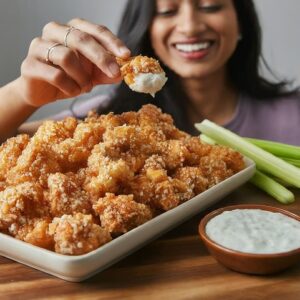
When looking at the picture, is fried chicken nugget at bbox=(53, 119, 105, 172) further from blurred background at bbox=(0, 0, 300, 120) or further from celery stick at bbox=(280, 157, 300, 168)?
blurred background at bbox=(0, 0, 300, 120)

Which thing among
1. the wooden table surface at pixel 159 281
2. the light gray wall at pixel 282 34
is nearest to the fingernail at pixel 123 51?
the wooden table surface at pixel 159 281

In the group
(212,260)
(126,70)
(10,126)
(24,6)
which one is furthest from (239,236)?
(24,6)

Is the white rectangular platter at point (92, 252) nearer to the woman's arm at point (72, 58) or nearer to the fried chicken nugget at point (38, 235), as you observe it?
the fried chicken nugget at point (38, 235)

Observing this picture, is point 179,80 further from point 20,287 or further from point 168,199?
point 20,287

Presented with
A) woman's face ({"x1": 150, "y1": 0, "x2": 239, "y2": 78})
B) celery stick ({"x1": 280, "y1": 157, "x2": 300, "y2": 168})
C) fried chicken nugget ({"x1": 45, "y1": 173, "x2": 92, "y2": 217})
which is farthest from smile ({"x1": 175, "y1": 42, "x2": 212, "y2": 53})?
fried chicken nugget ({"x1": 45, "y1": 173, "x2": 92, "y2": 217})

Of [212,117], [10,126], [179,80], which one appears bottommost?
[212,117]

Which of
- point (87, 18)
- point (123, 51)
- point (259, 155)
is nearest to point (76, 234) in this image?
point (123, 51)

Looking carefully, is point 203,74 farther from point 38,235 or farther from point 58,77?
point 38,235
